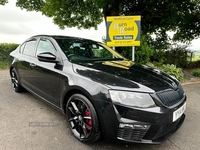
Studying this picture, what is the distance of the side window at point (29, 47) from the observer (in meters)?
3.35

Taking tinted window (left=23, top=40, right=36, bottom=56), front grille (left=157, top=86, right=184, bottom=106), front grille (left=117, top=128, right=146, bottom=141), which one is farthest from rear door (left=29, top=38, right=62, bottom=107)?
front grille (left=157, top=86, right=184, bottom=106)

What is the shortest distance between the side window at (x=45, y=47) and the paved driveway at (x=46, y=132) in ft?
3.91

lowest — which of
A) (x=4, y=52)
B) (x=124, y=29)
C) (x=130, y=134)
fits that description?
(x=130, y=134)

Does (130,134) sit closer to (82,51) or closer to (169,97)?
(169,97)

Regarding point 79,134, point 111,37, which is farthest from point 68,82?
point 111,37

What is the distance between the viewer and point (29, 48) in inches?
138

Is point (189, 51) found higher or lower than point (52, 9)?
lower

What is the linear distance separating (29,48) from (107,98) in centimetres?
254

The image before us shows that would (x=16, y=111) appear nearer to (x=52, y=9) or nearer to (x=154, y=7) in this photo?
(x=52, y=9)

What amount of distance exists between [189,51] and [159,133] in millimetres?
7524

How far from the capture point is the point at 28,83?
3371mm

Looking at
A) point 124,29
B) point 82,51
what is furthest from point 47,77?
point 124,29

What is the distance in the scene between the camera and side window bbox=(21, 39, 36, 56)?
3.35 meters

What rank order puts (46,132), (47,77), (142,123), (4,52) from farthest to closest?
1. (4,52)
2. (47,77)
3. (46,132)
4. (142,123)
